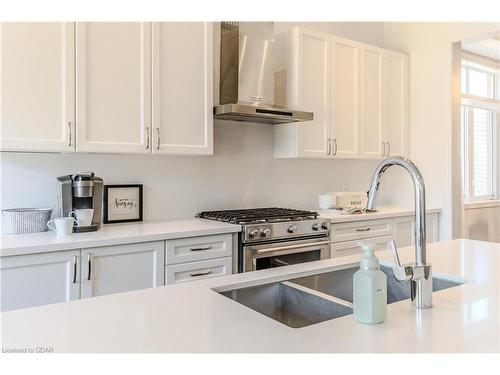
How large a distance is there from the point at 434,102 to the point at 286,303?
10.9 feet

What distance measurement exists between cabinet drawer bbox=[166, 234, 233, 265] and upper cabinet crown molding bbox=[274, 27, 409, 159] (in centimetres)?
116

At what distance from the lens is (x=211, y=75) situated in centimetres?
296

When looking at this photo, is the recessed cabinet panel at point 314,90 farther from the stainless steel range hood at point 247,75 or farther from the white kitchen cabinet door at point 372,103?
the white kitchen cabinet door at point 372,103

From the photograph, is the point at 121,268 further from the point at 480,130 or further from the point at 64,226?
the point at 480,130

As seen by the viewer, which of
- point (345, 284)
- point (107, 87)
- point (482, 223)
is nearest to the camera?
point (345, 284)

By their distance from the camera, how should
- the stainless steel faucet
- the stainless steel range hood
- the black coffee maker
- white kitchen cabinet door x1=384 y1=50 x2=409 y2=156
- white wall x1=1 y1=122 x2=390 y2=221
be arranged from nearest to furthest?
the stainless steel faucet → the black coffee maker → white wall x1=1 y1=122 x2=390 y2=221 → the stainless steel range hood → white kitchen cabinet door x1=384 y1=50 x2=409 y2=156

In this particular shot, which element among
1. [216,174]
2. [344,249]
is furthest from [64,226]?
[344,249]

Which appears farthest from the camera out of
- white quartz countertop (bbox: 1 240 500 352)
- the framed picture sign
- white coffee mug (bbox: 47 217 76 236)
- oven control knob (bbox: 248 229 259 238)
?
the framed picture sign

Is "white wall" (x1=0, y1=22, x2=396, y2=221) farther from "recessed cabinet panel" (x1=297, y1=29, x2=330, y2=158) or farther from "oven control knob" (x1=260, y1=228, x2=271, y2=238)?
"oven control knob" (x1=260, y1=228, x2=271, y2=238)

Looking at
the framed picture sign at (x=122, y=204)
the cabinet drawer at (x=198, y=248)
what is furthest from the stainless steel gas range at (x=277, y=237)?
the framed picture sign at (x=122, y=204)

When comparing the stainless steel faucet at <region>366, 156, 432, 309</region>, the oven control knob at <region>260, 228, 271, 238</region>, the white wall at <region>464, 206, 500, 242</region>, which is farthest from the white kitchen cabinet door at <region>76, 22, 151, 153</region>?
the white wall at <region>464, 206, 500, 242</region>

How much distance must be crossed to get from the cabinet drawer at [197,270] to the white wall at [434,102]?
236cm

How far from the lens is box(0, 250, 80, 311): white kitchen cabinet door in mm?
2000

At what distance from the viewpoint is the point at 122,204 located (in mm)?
2941
